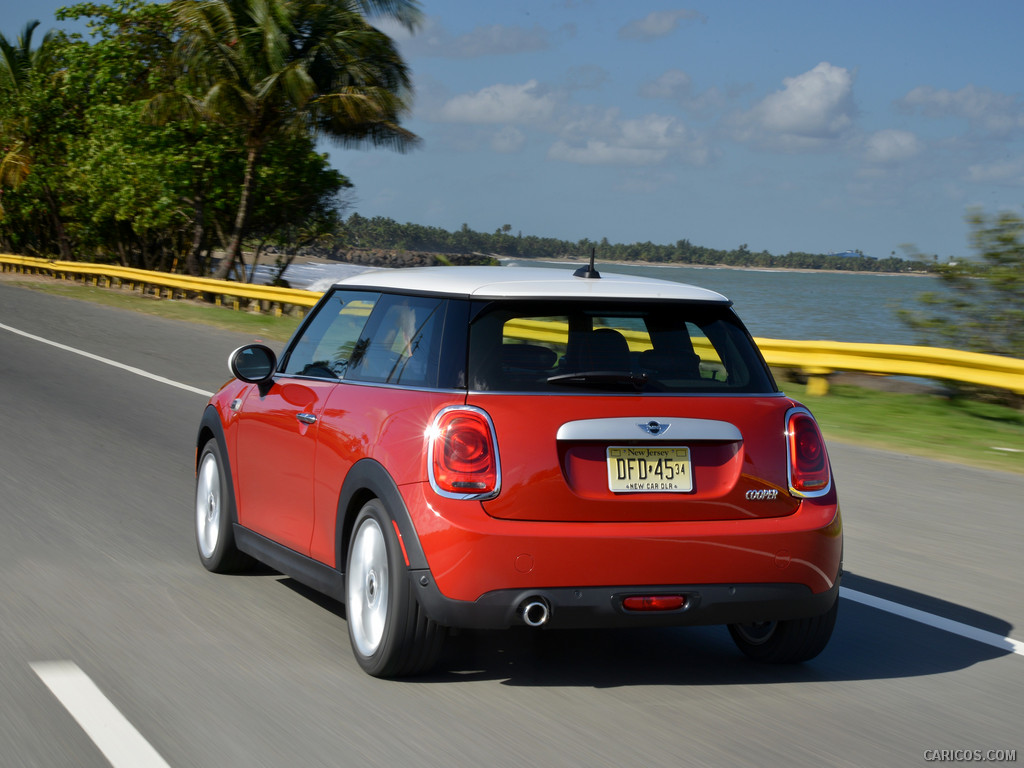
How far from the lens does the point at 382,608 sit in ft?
14.6

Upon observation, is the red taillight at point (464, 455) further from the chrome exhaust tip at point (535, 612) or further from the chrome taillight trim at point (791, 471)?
the chrome taillight trim at point (791, 471)

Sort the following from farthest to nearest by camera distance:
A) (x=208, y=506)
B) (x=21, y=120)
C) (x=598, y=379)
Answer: (x=21, y=120) < (x=208, y=506) < (x=598, y=379)

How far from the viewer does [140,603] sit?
214 inches

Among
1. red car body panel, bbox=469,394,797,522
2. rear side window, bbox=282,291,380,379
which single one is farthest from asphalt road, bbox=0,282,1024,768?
rear side window, bbox=282,291,380,379

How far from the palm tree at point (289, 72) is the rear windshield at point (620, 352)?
29.6m

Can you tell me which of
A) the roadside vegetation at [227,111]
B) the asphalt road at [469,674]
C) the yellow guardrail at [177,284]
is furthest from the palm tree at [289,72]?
the asphalt road at [469,674]

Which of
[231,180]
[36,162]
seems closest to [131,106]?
[231,180]

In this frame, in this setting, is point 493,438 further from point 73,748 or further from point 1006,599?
point 1006,599

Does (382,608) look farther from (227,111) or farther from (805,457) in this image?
(227,111)

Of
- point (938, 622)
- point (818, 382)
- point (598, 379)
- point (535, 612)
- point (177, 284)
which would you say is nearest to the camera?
point (535, 612)

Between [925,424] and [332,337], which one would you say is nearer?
[332,337]

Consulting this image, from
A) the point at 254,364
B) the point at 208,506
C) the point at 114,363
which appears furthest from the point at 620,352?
the point at 114,363

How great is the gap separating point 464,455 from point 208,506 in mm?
2546

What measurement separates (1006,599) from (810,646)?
71.5 inches
